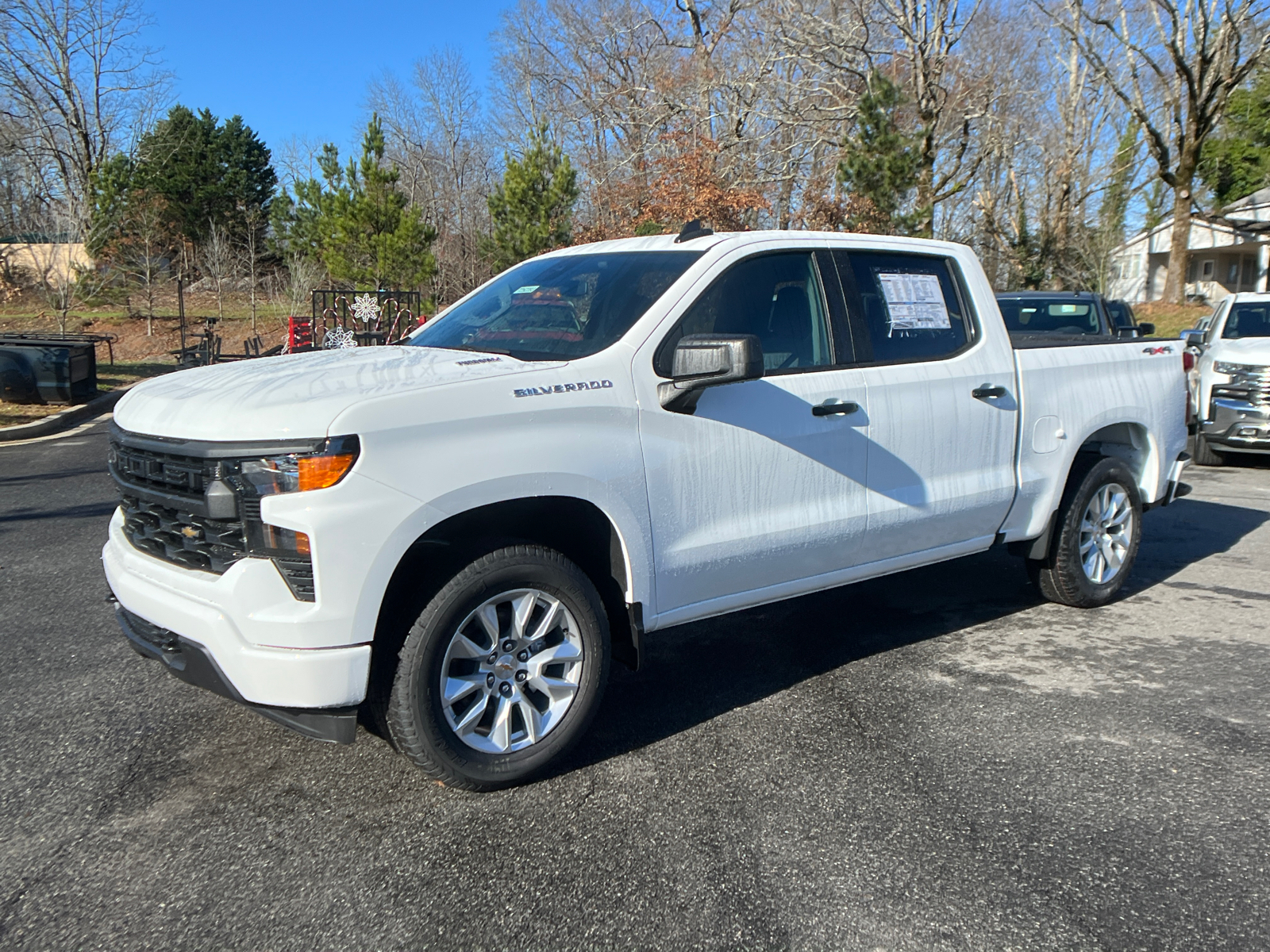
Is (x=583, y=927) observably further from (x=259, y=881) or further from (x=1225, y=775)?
(x=1225, y=775)

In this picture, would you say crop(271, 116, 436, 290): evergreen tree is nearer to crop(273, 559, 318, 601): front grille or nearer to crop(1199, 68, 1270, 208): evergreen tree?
crop(273, 559, 318, 601): front grille

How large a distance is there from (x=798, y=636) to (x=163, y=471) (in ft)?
10.3

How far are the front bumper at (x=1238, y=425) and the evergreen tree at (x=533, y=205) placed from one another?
→ 17003mm

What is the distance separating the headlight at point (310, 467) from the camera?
3.04 metres

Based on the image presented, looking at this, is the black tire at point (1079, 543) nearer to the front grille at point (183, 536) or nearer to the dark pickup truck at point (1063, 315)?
the front grille at point (183, 536)

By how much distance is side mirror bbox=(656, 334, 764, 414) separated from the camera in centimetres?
355

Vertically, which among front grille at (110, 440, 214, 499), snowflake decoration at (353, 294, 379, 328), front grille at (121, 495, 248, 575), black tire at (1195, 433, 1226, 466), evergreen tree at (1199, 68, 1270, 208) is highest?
evergreen tree at (1199, 68, 1270, 208)

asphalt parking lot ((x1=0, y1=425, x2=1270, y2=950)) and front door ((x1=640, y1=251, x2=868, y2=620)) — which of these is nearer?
asphalt parking lot ((x1=0, y1=425, x2=1270, y2=950))

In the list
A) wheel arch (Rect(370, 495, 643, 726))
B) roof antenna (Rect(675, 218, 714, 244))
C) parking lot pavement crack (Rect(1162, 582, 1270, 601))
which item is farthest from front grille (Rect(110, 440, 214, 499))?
parking lot pavement crack (Rect(1162, 582, 1270, 601))

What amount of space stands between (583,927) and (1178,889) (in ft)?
5.64

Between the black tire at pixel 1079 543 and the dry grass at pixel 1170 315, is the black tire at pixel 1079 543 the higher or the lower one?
the lower one

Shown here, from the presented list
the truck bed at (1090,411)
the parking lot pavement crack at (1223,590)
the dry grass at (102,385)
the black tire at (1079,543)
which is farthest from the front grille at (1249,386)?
the dry grass at (102,385)

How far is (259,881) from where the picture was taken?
3000 mm

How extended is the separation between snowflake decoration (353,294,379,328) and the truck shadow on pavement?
1534 centimetres
